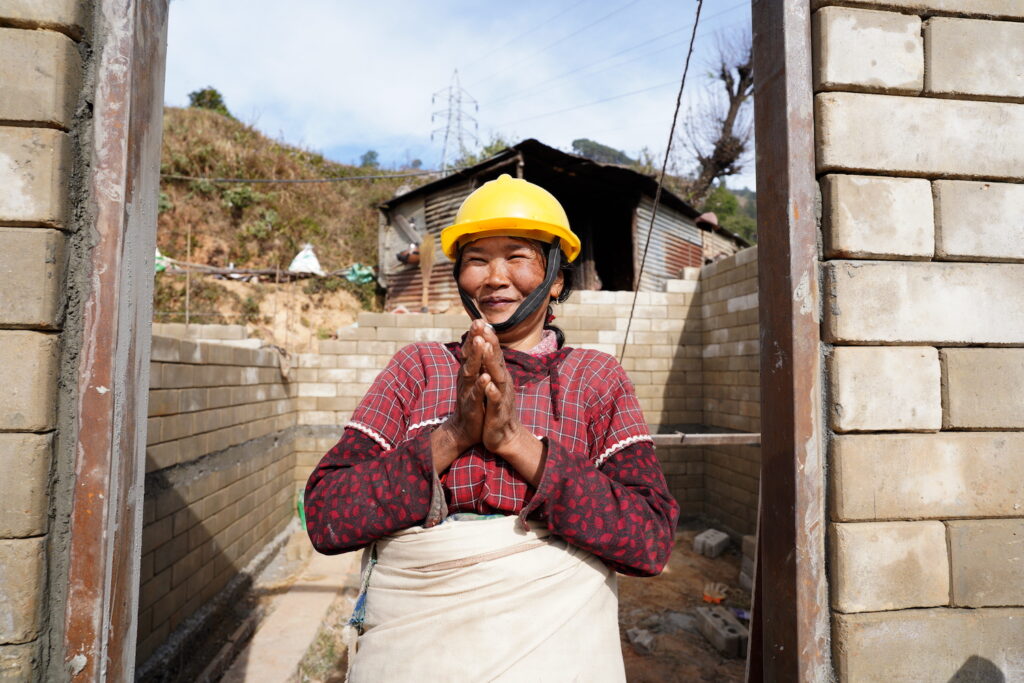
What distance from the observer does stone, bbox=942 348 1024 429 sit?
1446 mm

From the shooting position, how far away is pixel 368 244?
1848 cm

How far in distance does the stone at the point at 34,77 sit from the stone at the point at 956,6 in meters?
1.90

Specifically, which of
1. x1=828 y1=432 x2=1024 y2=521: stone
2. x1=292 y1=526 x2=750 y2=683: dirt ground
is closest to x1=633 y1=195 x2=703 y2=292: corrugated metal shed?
x1=292 y1=526 x2=750 y2=683: dirt ground

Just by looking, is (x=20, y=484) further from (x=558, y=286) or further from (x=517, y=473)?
(x=558, y=286)

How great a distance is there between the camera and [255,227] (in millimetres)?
16656

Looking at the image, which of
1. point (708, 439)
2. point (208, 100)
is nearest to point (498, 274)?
point (708, 439)

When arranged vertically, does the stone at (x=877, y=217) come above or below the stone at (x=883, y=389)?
above

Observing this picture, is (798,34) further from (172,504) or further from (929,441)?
(172,504)

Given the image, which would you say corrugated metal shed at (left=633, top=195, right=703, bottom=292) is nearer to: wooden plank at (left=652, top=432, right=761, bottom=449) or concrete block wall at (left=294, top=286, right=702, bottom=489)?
concrete block wall at (left=294, top=286, right=702, bottom=489)

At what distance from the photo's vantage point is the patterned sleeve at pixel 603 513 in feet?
3.95

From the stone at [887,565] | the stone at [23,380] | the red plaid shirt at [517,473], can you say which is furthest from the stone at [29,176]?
the stone at [887,565]

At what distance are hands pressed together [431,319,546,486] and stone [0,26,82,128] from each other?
108 centimetres

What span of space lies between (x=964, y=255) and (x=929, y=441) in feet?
1.69

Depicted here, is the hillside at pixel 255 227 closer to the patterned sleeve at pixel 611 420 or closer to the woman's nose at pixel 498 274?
the woman's nose at pixel 498 274
